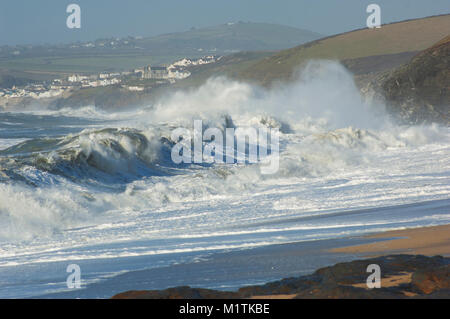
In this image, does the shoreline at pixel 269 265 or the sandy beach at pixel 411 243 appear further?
the sandy beach at pixel 411 243

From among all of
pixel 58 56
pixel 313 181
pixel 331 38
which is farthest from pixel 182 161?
pixel 58 56

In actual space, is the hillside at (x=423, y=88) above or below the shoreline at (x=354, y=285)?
above

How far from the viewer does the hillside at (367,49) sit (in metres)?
60.6

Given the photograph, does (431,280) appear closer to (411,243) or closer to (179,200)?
(411,243)

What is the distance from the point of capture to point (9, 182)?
45.7 feet

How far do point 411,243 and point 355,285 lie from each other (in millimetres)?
2776

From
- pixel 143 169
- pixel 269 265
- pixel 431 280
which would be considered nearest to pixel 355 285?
pixel 431 280

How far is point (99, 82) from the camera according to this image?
9281cm

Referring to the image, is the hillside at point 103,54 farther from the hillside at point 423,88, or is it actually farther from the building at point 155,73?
the hillside at point 423,88

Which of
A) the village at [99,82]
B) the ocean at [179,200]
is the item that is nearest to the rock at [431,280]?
the ocean at [179,200]

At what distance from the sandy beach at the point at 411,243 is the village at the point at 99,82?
68.6 metres

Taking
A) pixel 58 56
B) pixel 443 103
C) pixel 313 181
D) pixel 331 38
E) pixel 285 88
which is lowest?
pixel 313 181
